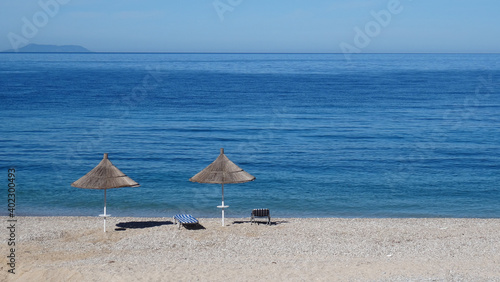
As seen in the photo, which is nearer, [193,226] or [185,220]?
[185,220]

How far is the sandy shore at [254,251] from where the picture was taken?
13.2 metres

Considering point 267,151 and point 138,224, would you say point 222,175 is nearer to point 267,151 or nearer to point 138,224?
point 138,224

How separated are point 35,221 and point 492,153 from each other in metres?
27.1

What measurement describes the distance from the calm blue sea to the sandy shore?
3852 mm

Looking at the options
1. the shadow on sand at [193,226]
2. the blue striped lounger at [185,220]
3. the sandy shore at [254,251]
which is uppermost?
the blue striped lounger at [185,220]

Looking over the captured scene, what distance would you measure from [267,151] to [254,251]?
68.8ft

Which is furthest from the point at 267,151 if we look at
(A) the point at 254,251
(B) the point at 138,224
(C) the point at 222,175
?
(A) the point at 254,251

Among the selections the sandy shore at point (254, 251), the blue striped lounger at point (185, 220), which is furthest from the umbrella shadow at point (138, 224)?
the blue striped lounger at point (185, 220)

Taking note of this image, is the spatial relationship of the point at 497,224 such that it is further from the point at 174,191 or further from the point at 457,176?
the point at 174,191

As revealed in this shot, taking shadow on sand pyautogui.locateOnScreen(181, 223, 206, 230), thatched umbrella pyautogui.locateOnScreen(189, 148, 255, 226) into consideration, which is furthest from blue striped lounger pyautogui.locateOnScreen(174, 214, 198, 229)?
thatched umbrella pyautogui.locateOnScreen(189, 148, 255, 226)

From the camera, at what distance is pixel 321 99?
6556cm

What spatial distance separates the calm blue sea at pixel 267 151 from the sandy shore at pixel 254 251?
385 centimetres

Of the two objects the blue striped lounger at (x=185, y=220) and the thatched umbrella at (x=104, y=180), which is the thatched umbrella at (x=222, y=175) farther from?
the thatched umbrella at (x=104, y=180)

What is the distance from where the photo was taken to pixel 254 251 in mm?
15422
